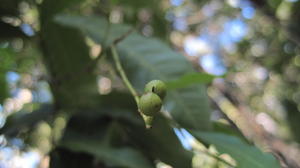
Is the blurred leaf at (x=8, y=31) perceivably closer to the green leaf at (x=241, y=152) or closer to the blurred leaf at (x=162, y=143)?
the blurred leaf at (x=162, y=143)

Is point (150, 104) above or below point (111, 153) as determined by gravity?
above

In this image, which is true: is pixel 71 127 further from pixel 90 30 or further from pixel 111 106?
pixel 90 30

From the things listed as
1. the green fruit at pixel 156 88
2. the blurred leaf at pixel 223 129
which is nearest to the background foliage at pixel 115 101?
the blurred leaf at pixel 223 129

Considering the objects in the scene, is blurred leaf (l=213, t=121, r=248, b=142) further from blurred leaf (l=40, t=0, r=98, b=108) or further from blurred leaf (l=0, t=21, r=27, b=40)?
blurred leaf (l=0, t=21, r=27, b=40)

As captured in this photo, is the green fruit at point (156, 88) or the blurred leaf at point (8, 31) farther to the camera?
the blurred leaf at point (8, 31)

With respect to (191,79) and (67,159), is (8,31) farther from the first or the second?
(191,79)

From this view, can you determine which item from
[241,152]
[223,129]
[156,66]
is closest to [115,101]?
[156,66]
